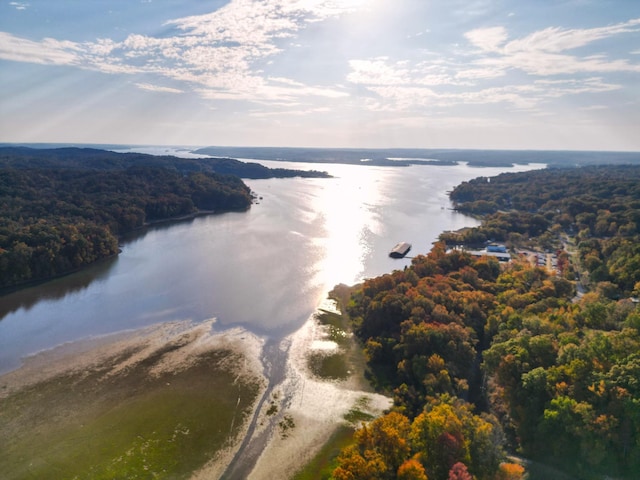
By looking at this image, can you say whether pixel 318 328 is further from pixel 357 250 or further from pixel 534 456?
pixel 357 250

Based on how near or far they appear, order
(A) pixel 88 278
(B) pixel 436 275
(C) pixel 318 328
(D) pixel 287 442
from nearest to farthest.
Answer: (D) pixel 287 442 < (C) pixel 318 328 < (B) pixel 436 275 < (A) pixel 88 278

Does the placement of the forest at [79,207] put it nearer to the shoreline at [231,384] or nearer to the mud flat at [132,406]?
the shoreline at [231,384]

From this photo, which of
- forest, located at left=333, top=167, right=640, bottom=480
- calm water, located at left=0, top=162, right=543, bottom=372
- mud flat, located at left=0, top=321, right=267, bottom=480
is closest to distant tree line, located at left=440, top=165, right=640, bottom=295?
forest, located at left=333, top=167, right=640, bottom=480

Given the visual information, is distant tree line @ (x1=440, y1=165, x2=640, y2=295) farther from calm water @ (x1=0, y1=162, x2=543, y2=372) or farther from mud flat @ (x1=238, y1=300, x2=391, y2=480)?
mud flat @ (x1=238, y1=300, x2=391, y2=480)

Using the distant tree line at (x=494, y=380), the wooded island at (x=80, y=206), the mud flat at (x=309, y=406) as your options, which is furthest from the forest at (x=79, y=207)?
the distant tree line at (x=494, y=380)

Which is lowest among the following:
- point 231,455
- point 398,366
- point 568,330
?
point 231,455

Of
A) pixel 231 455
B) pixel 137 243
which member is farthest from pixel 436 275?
pixel 137 243
